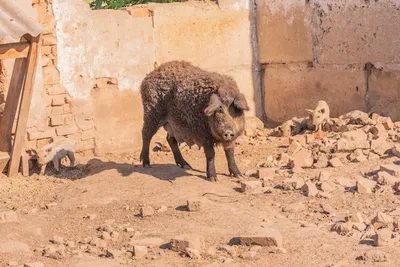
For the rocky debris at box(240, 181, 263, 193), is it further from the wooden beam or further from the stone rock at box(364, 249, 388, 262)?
the wooden beam

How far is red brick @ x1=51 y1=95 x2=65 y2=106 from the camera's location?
11680mm

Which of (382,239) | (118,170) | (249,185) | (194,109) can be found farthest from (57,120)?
(382,239)

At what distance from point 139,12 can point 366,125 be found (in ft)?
10.5

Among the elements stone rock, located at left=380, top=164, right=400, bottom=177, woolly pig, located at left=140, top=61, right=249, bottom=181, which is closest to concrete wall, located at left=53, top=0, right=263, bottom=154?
woolly pig, located at left=140, top=61, right=249, bottom=181

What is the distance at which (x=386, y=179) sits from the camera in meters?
9.65

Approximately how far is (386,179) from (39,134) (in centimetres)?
425

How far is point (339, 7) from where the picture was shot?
40.8 feet

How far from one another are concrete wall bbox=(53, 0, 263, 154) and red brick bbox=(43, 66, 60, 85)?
2.5 inches

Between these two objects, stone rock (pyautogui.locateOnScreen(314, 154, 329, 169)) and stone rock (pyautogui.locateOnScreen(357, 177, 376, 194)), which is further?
stone rock (pyautogui.locateOnScreen(314, 154, 329, 169))

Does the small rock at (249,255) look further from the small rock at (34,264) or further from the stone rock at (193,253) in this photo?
the small rock at (34,264)

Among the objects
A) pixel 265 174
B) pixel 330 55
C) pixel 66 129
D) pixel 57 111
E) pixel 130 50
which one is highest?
pixel 130 50

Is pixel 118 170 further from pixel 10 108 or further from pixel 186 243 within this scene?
pixel 186 243

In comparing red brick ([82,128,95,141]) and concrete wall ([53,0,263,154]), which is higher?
concrete wall ([53,0,263,154])

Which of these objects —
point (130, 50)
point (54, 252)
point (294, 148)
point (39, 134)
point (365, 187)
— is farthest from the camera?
point (130, 50)
